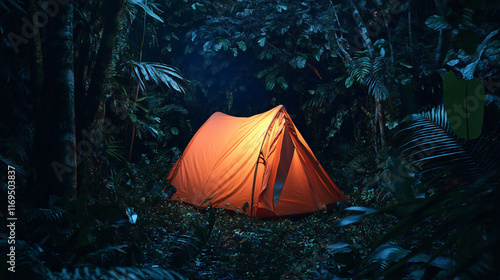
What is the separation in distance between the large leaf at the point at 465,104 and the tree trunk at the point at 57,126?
2.61 metres

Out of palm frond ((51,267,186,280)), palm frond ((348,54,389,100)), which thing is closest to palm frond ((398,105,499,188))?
palm frond ((51,267,186,280))

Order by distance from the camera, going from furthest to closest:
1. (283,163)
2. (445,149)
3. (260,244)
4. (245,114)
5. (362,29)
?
(245,114), (362,29), (283,163), (260,244), (445,149)

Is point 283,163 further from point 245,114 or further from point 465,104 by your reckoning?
point 465,104

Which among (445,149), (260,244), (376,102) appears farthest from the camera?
(376,102)

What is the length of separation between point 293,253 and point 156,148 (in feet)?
17.5

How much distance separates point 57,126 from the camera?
2590 millimetres

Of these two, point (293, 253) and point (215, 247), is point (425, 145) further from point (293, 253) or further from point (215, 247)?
point (215, 247)

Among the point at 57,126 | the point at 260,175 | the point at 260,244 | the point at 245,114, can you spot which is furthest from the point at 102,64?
the point at 245,114

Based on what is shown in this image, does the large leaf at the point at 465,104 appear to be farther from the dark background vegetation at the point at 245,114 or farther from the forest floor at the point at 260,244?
the forest floor at the point at 260,244

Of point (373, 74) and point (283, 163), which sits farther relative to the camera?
point (373, 74)

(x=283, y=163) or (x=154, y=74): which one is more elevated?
(x=154, y=74)

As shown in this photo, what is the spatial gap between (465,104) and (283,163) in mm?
3946

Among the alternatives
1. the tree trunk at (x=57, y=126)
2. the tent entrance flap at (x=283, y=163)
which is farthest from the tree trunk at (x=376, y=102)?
the tree trunk at (x=57, y=126)

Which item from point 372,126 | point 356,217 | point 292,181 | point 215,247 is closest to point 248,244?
point 215,247
